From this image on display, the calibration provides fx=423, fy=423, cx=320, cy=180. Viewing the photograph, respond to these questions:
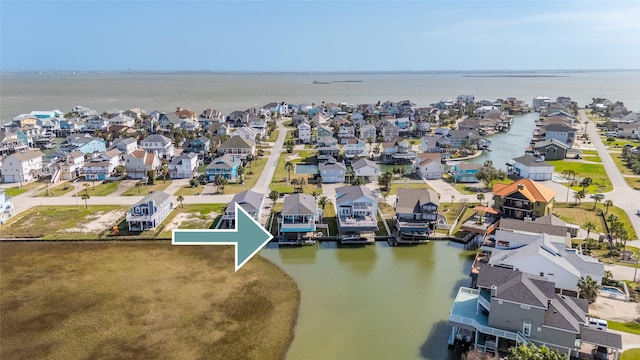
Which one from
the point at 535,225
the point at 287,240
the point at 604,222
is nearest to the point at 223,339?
the point at 287,240

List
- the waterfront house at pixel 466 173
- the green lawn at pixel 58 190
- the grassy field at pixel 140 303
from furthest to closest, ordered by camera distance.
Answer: the waterfront house at pixel 466 173 → the green lawn at pixel 58 190 → the grassy field at pixel 140 303

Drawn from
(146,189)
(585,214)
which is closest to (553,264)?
(585,214)

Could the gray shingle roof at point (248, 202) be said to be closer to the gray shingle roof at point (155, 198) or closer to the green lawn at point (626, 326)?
the gray shingle roof at point (155, 198)

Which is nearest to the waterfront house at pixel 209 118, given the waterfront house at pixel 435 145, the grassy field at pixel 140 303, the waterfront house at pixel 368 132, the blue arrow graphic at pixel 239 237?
the waterfront house at pixel 368 132

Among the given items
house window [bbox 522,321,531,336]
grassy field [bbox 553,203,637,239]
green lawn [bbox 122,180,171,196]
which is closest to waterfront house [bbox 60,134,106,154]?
green lawn [bbox 122,180,171,196]

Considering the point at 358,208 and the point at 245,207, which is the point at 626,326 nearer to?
the point at 358,208

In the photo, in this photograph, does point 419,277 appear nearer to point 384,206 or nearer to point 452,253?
point 452,253
